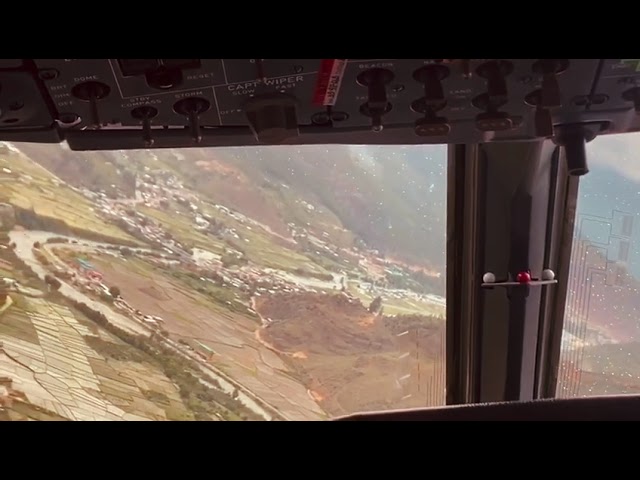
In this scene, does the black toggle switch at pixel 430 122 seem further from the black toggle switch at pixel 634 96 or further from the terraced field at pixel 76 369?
the terraced field at pixel 76 369

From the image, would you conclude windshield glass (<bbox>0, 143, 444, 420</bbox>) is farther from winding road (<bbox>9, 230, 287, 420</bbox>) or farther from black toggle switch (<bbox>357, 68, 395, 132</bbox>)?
black toggle switch (<bbox>357, 68, 395, 132</bbox>)

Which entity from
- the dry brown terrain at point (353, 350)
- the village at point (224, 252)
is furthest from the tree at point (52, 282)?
the dry brown terrain at point (353, 350)

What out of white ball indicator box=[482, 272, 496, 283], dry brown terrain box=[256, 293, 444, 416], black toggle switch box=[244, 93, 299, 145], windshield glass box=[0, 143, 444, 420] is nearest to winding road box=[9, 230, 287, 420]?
windshield glass box=[0, 143, 444, 420]

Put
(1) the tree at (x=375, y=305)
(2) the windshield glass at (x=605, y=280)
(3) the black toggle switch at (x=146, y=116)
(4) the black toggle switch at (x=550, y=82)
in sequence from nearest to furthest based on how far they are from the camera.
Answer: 1. (4) the black toggle switch at (x=550, y=82)
2. (3) the black toggle switch at (x=146, y=116)
3. (2) the windshield glass at (x=605, y=280)
4. (1) the tree at (x=375, y=305)

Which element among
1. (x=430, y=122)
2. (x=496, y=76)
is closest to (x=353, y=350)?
(x=430, y=122)

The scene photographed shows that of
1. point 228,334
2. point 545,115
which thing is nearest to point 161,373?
point 228,334

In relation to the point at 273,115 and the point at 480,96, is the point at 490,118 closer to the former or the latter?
the point at 480,96
